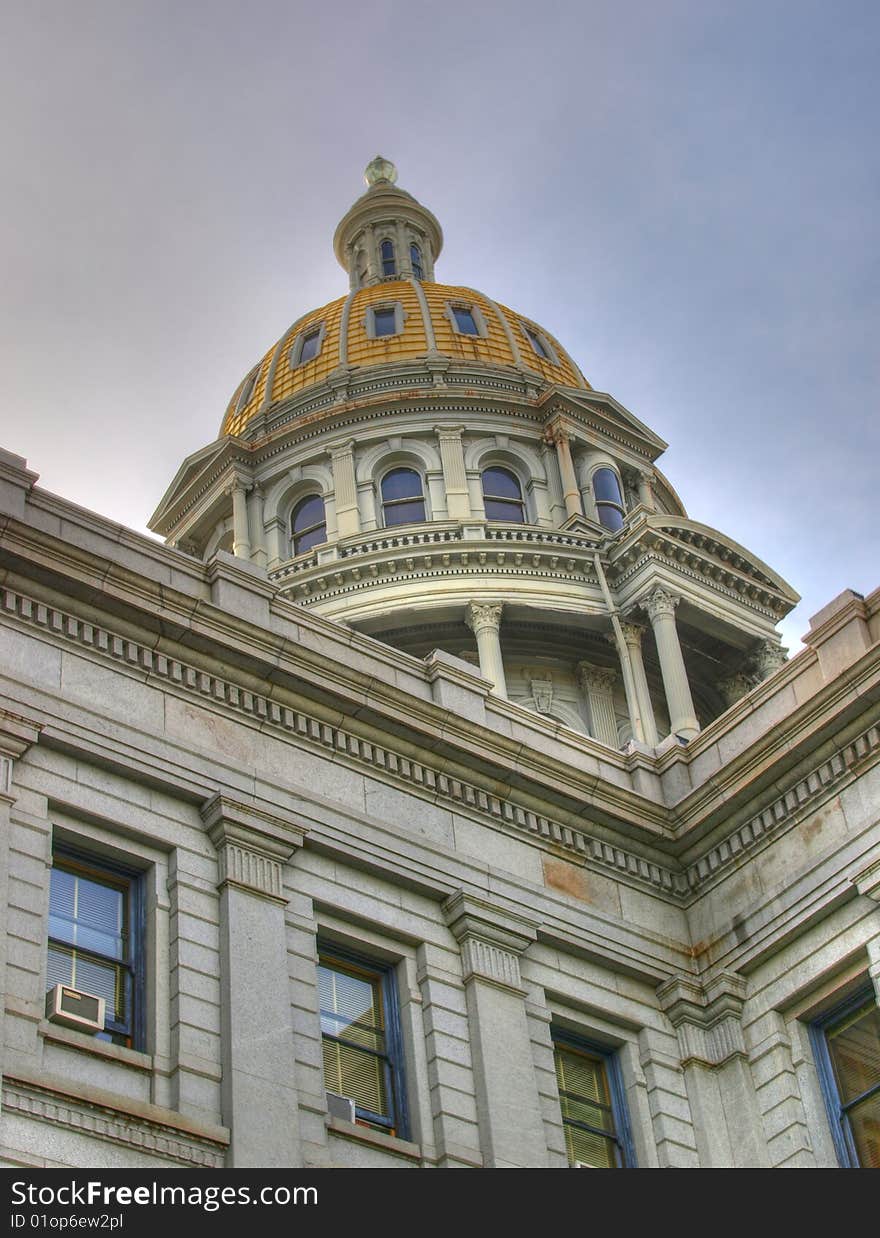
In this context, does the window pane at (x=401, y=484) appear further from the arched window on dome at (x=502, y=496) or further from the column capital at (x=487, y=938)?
the column capital at (x=487, y=938)

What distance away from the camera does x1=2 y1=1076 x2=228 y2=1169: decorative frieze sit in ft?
55.4

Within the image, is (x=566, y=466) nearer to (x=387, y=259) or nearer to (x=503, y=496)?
(x=503, y=496)

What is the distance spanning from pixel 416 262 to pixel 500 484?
22.9m

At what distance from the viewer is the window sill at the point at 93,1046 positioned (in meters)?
17.6

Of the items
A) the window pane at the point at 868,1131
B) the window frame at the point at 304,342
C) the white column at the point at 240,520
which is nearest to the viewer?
the window pane at the point at 868,1131

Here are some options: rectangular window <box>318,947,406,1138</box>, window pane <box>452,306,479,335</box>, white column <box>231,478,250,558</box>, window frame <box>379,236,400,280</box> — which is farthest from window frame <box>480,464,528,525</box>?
rectangular window <box>318,947,406,1138</box>

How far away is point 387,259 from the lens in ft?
250

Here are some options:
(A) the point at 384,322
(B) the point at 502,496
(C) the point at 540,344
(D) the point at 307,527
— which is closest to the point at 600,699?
(B) the point at 502,496

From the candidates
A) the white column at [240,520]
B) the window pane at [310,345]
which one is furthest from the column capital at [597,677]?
the window pane at [310,345]

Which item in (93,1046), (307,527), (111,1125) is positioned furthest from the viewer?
(307,527)

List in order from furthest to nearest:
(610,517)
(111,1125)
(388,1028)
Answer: (610,517)
(388,1028)
(111,1125)

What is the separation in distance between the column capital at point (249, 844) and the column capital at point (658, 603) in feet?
98.6

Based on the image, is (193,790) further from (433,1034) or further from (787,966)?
(787,966)
